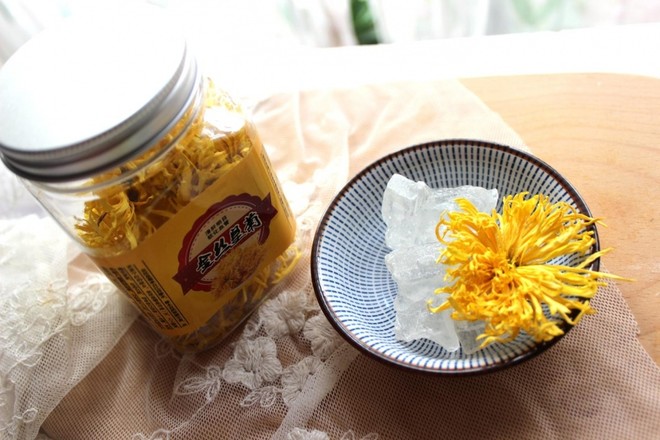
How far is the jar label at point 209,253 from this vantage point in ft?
1.85

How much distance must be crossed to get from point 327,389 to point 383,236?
0.19 meters

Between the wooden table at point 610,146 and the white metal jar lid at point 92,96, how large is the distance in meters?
0.45

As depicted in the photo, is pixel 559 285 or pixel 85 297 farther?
pixel 85 297

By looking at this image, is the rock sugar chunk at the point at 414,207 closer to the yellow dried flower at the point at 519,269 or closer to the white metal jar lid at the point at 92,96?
the yellow dried flower at the point at 519,269

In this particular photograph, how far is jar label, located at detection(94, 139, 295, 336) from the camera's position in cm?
56

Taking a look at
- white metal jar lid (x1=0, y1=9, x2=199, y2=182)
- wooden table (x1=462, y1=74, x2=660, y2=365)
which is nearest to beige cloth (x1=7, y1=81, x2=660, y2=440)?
wooden table (x1=462, y1=74, x2=660, y2=365)

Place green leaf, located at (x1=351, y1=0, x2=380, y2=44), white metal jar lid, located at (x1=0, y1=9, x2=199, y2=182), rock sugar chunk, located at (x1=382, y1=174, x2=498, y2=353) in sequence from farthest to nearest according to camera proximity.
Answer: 1. green leaf, located at (x1=351, y1=0, x2=380, y2=44)
2. rock sugar chunk, located at (x1=382, y1=174, x2=498, y2=353)
3. white metal jar lid, located at (x1=0, y1=9, x2=199, y2=182)

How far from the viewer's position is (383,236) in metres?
0.72

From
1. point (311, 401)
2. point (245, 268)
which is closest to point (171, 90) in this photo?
point (245, 268)

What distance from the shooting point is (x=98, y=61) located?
1.74 ft

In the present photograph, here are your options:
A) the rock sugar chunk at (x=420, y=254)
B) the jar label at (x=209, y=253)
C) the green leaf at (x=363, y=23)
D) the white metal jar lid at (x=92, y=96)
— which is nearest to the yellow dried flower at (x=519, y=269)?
the rock sugar chunk at (x=420, y=254)

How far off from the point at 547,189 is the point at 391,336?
225 mm

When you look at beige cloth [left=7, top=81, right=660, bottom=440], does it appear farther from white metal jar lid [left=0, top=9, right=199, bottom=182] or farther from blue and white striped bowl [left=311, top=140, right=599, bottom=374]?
white metal jar lid [left=0, top=9, right=199, bottom=182]

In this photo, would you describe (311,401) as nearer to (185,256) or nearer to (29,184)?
(185,256)
